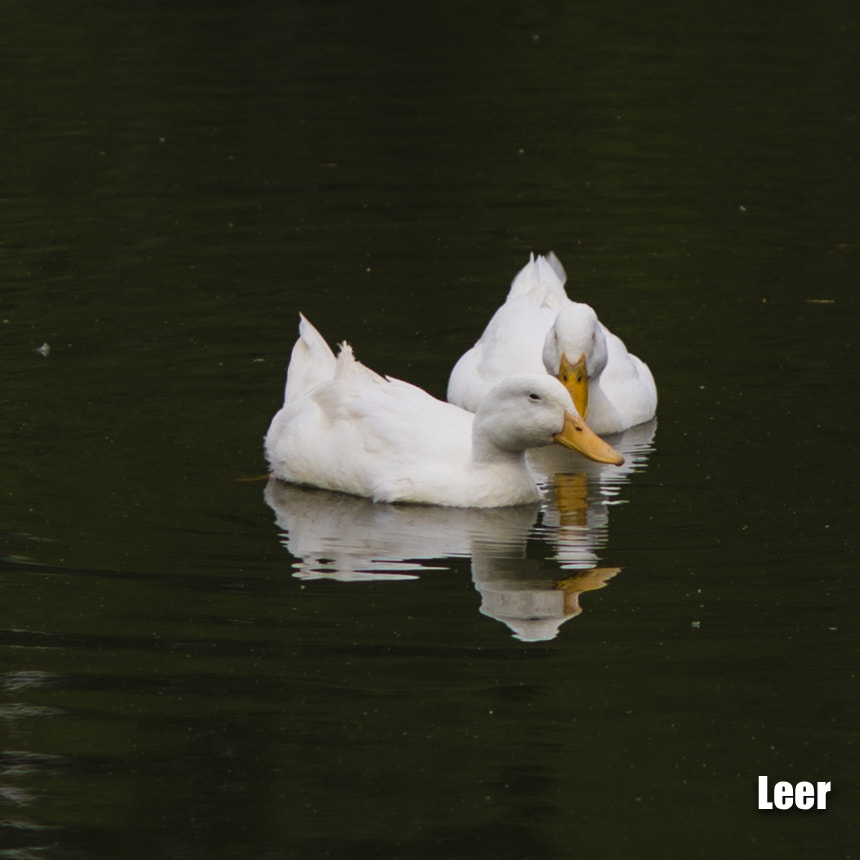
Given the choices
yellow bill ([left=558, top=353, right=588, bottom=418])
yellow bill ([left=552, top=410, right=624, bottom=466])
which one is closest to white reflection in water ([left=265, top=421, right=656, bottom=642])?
yellow bill ([left=552, top=410, right=624, bottom=466])

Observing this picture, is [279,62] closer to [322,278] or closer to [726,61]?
[726,61]

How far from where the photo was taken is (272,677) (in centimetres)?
806

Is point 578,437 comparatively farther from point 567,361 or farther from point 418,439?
point 567,361

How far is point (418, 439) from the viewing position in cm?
1050

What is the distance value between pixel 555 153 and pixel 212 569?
979 centimetres

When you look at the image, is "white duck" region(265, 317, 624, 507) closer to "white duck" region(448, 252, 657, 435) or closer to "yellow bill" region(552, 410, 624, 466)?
"yellow bill" region(552, 410, 624, 466)

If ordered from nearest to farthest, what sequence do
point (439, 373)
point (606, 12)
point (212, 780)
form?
point (212, 780)
point (439, 373)
point (606, 12)

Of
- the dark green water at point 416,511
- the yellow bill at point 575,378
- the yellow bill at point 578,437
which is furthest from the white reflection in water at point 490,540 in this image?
the yellow bill at point 575,378

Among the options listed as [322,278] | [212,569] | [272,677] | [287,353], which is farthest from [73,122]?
[272,677]

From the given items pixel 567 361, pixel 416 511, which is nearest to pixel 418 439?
pixel 416 511

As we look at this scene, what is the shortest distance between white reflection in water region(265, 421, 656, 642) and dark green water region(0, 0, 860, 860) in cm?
3

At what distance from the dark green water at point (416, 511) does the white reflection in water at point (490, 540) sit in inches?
1.3

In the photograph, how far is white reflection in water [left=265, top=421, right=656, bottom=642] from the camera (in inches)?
355

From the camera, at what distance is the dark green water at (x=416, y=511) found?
7.17 meters
